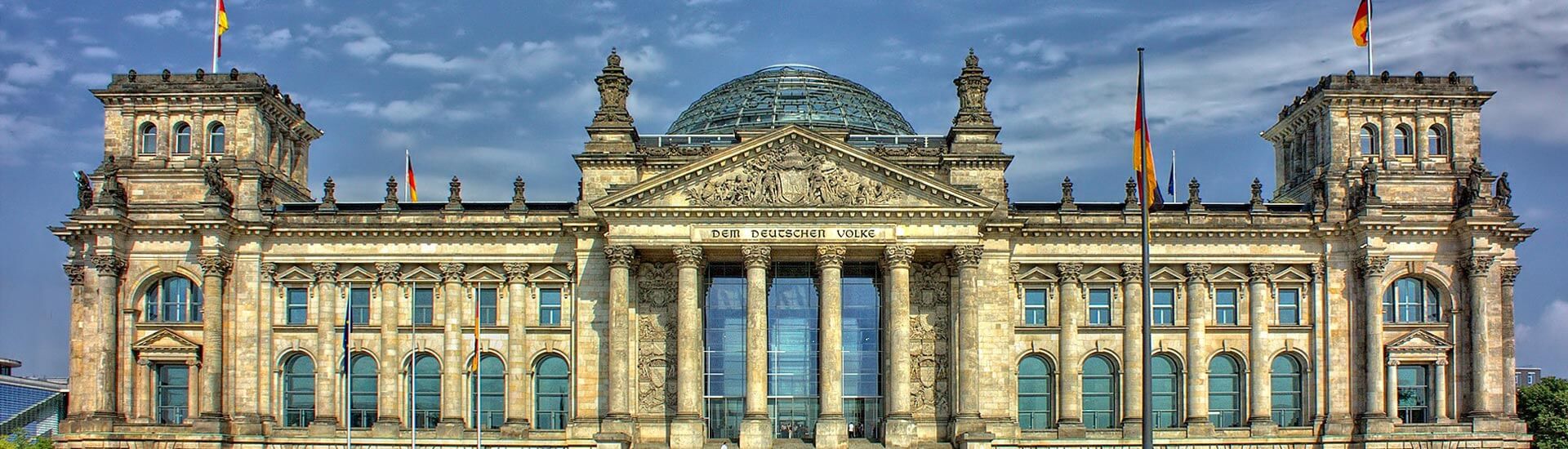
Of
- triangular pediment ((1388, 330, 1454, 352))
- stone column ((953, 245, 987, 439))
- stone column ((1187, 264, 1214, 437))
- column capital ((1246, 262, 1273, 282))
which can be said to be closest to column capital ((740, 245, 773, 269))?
stone column ((953, 245, 987, 439))

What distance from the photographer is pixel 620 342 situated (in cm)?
6156

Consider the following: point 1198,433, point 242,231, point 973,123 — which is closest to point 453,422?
point 242,231

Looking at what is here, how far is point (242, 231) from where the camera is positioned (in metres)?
64.6

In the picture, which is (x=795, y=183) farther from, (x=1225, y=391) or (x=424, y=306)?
(x=1225, y=391)

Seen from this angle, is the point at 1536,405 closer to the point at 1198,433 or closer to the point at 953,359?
the point at 1198,433

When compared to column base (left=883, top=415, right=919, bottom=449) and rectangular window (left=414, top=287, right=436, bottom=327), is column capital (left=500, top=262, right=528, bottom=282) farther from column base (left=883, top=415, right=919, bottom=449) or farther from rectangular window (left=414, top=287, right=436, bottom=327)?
column base (left=883, top=415, right=919, bottom=449)

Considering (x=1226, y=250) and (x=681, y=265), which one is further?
(x=1226, y=250)

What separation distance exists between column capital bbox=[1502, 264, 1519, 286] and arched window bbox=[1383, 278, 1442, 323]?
2809 mm

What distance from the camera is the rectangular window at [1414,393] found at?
6444 cm

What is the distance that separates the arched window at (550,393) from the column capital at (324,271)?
992cm

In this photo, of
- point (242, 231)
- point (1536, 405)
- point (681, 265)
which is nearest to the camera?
point (681, 265)

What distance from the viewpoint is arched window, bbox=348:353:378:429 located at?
64.9 metres

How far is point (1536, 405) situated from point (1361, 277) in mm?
14683

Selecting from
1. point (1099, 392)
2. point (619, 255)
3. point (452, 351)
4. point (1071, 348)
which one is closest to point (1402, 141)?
point (1099, 392)
